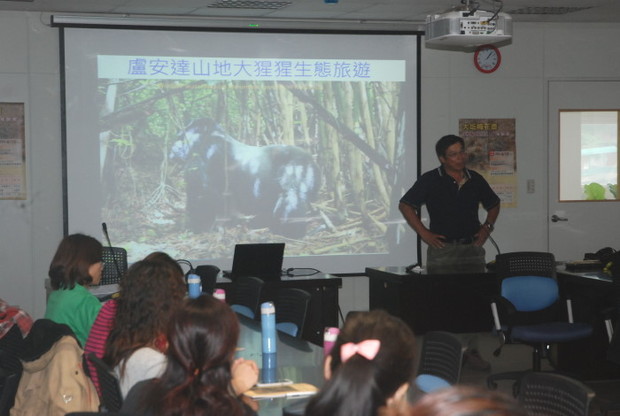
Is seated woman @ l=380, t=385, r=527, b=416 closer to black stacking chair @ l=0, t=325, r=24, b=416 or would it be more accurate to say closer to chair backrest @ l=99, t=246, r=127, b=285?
black stacking chair @ l=0, t=325, r=24, b=416

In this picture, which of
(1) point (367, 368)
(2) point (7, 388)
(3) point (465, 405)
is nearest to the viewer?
(3) point (465, 405)

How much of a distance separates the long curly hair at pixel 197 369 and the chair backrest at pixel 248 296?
2.74 m

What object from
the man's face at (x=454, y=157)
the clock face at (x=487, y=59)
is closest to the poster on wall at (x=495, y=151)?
the clock face at (x=487, y=59)

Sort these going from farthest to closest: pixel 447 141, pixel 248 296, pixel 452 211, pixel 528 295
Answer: pixel 452 211 → pixel 447 141 → pixel 528 295 → pixel 248 296

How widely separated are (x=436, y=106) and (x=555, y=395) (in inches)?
228

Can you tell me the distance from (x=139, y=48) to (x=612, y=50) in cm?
441

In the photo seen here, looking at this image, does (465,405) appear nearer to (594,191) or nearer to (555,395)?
(555,395)

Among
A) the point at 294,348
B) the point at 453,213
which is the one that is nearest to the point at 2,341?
the point at 294,348

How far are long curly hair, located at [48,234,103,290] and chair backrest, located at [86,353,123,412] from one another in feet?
3.82

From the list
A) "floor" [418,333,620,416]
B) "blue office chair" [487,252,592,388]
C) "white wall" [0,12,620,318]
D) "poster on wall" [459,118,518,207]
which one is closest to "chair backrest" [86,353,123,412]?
"floor" [418,333,620,416]

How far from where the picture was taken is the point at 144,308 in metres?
3.04

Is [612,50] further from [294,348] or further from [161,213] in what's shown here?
[294,348]

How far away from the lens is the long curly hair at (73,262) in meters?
3.95

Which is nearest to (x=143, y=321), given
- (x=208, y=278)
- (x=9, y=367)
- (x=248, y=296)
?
(x=9, y=367)
